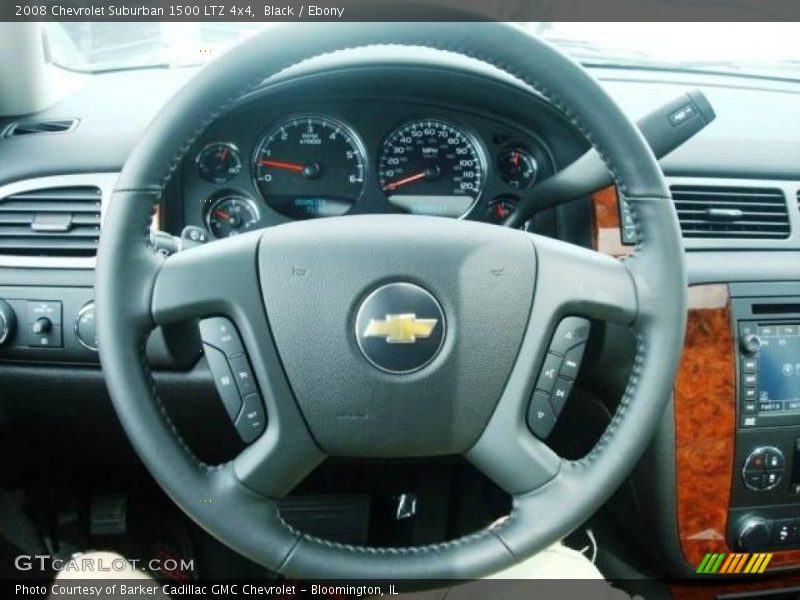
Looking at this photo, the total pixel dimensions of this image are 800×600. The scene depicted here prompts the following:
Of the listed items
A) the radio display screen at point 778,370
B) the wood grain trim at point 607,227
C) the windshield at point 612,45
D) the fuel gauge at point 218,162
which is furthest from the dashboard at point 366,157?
the radio display screen at point 778,370

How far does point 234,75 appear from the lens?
3.55ft

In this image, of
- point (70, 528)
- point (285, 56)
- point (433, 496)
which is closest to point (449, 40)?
point (285, 56)

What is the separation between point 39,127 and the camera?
1.77 meters

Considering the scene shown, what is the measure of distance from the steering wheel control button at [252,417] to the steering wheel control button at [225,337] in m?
0.06

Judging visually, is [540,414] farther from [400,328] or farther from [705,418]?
[705,418]

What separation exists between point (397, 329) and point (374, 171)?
59 cm

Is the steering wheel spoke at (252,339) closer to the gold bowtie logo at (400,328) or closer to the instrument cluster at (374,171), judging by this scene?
the gold bowtie logo at (400,328)

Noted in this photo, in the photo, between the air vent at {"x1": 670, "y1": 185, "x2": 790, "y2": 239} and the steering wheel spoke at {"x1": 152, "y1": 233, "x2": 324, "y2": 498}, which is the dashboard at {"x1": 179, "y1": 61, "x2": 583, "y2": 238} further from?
the steering wheel spoke at {"x1": 152, "y1": 233, "x2": 324, "y2": 498}

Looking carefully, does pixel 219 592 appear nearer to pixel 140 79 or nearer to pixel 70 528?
pixel 70 528

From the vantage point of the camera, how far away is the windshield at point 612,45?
1.87 metres

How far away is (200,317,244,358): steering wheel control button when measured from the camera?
3.87 feet

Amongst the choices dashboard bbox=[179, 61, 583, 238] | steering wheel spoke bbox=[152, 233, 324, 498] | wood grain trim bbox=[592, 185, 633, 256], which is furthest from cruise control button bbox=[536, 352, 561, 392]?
dashboard bbox=[179, 61, 583, 238]

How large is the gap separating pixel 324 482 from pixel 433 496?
22 centimetres

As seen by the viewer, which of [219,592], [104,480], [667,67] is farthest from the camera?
[667,67]
